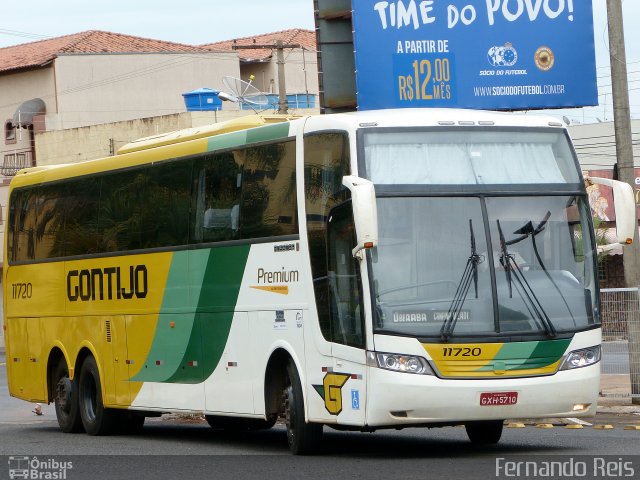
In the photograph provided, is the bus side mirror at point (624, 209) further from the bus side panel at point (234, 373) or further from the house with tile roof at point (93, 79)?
the house with tile roof at point (93, 79)

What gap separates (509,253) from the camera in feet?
43.9

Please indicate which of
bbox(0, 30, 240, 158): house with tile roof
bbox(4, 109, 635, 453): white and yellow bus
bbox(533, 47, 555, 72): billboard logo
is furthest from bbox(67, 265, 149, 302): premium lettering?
bbox(0, 30, 240, 158): house with tile roof

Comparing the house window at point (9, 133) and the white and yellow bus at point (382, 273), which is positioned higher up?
the house window at point (9, 133)

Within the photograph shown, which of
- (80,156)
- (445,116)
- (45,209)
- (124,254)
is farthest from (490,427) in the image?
(80,156)

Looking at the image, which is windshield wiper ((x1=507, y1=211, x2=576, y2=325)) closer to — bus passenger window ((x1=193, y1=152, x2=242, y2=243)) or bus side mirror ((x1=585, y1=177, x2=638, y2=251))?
bus side mirror ((x1=585, y1=177, x2=638, y2=251))

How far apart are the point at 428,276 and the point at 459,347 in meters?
0.70

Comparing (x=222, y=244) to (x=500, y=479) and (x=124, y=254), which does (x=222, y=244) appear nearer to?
(x=124, y=254)

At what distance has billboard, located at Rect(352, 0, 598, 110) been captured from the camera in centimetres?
2255

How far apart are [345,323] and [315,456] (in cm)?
145

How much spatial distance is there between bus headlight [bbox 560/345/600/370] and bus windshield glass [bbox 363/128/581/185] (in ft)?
5.34

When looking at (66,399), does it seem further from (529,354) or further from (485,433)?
(529,354)

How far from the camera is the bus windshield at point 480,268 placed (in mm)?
13070

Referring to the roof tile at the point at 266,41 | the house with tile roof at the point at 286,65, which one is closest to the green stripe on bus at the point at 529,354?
the house with tile roof at the point at 286,65

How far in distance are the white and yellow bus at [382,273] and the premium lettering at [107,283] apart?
2.43 ft
